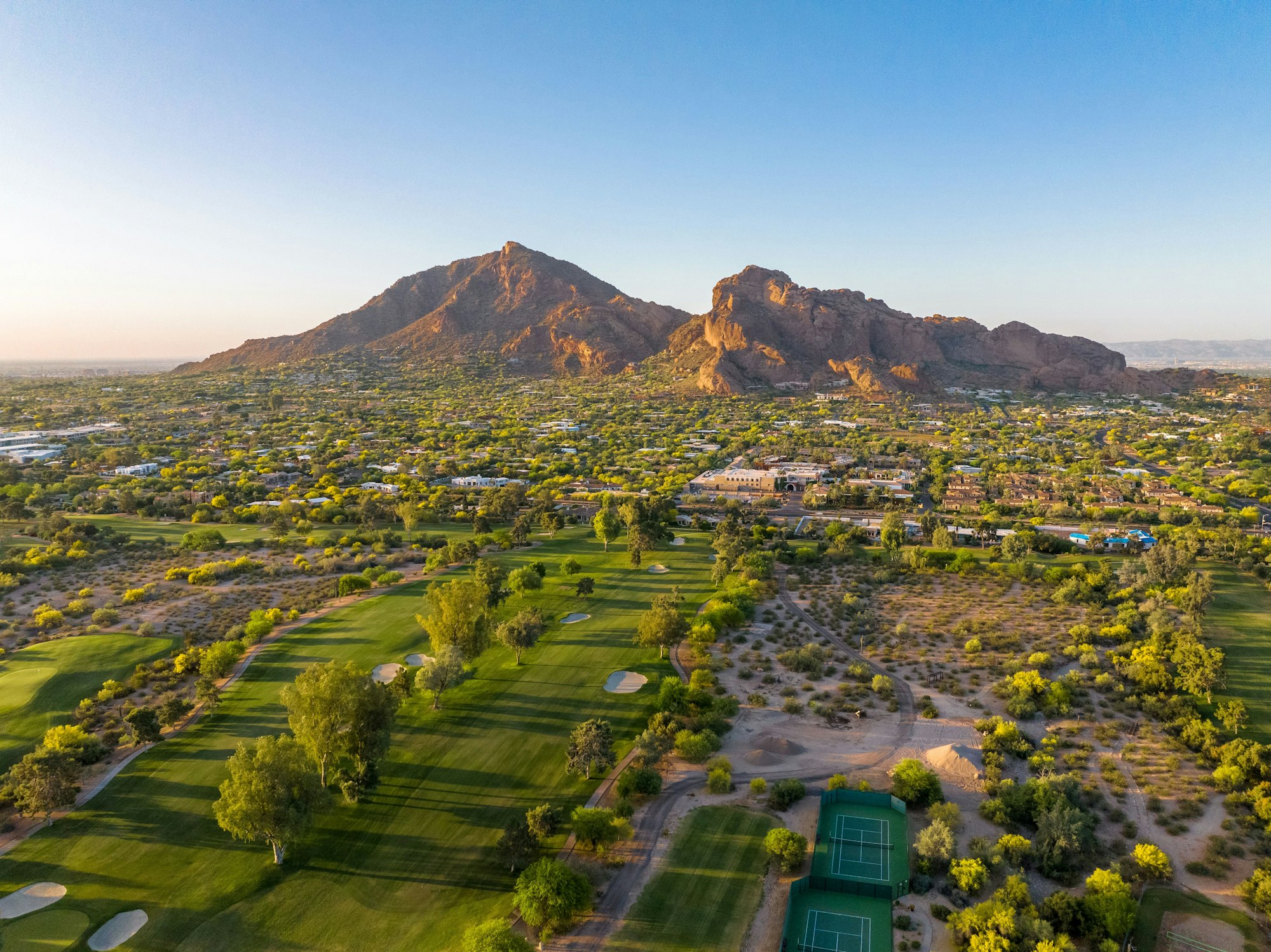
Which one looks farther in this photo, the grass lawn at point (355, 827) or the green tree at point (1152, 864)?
the green tree at point (1152, 864)

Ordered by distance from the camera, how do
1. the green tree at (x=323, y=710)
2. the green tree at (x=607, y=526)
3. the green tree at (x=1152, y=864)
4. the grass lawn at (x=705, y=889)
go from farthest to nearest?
the green tree at (x=607, y=526) < the green tree at (x=323, y=710) < the green tree at (x=1152, y=864) < the grass lawn at (x=705, y=889)

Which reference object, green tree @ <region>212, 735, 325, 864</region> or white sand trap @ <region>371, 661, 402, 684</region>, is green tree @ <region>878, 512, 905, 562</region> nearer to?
white sand trap @ <region>371, 661, 402, 684</region>

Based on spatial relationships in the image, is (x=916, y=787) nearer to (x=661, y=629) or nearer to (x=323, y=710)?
(x=661, y=629)

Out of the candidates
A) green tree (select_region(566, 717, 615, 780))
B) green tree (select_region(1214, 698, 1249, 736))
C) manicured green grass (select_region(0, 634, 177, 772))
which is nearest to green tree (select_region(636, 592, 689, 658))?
green tree (select_region(566, 717, 615, 780))

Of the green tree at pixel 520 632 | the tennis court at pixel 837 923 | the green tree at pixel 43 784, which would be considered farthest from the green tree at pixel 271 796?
the tennis court at pixel 837 923

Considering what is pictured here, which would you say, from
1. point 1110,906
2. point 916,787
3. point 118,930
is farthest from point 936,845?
point 118,930

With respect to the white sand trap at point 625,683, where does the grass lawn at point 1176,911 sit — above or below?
below

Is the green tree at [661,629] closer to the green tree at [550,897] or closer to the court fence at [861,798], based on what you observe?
the court fence at [861,798]
